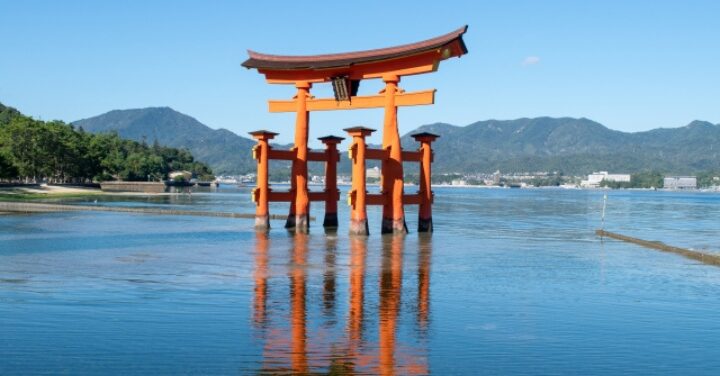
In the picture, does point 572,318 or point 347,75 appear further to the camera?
point 347,75

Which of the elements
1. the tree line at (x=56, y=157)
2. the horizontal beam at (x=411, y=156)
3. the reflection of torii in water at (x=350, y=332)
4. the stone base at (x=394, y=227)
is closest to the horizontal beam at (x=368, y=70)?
the horizontal beam at (x=411, y=156)

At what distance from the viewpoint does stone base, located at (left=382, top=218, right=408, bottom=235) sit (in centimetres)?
3650

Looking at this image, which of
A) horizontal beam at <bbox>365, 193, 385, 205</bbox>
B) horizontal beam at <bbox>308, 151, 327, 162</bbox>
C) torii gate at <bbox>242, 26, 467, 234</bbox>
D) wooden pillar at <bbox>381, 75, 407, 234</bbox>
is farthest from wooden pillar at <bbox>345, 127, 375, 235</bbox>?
horizontal beam at <bbox>308, 151, 327, 162</bbox>

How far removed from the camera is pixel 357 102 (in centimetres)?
3634

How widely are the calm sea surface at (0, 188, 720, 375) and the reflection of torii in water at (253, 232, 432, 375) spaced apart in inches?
1.5

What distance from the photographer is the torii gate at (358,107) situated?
33.7 metres

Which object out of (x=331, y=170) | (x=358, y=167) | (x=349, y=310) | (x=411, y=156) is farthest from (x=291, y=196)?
(x=349, y=310)

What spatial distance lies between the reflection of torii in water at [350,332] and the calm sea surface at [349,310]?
4 cm

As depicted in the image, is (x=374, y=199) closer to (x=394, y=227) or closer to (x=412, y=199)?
(x=394, y=227)

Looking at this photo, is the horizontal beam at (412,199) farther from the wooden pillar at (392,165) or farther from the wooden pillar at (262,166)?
the wooden pillar at (262,166)

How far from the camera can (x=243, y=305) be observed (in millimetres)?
16219

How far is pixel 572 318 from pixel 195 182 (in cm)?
18800

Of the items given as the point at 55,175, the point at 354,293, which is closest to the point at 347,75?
the point at 354,293

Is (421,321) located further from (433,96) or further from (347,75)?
(347,75)
